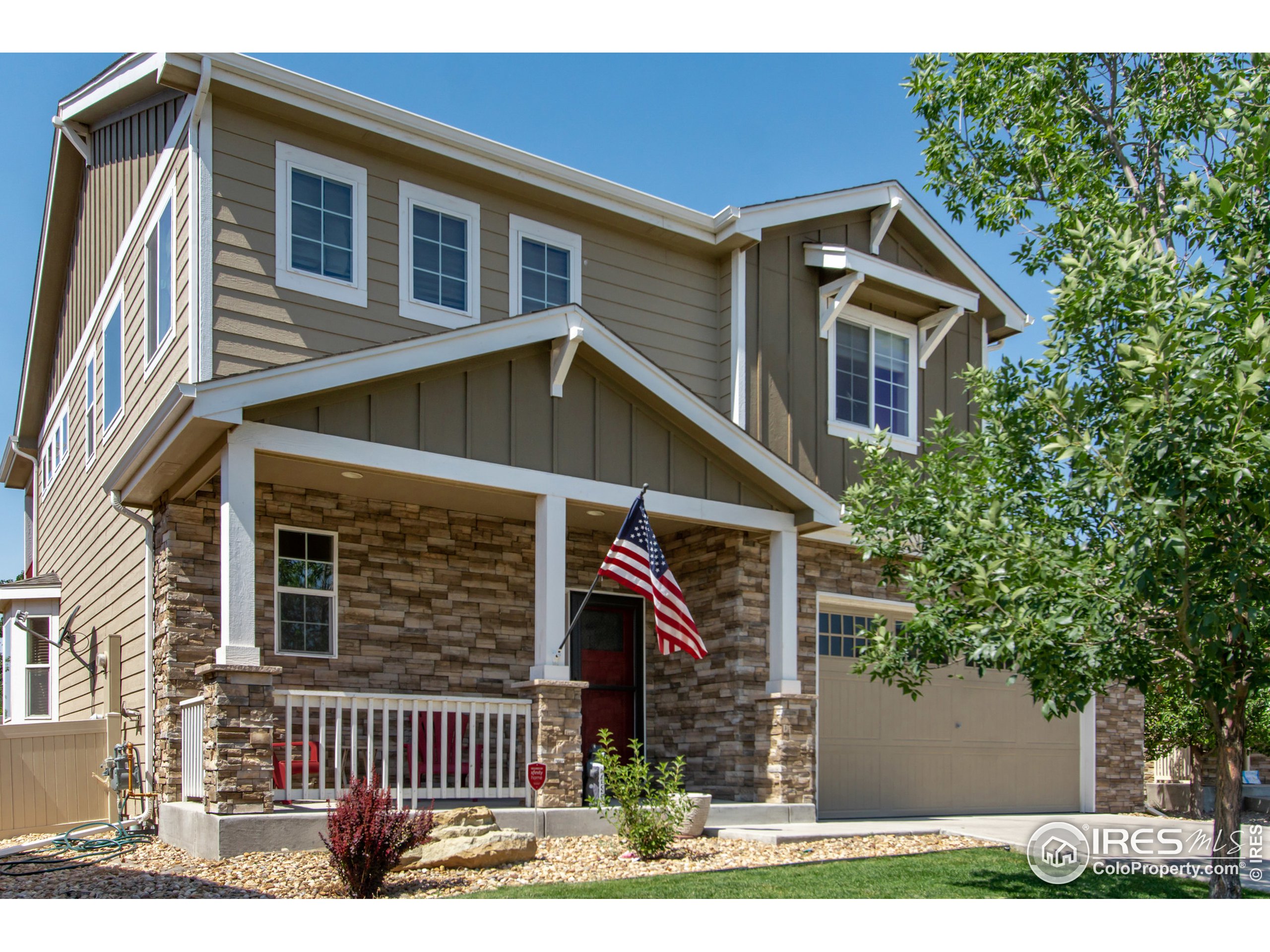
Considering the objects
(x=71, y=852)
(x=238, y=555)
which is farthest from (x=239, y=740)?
(x=71, y=852)

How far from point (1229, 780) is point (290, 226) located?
825 centimetres

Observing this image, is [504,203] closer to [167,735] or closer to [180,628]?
[180,628]

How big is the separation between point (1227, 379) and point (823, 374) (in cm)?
727

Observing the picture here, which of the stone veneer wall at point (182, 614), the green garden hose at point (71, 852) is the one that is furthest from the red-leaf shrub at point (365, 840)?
the stone veneer wall at point (182, 614)

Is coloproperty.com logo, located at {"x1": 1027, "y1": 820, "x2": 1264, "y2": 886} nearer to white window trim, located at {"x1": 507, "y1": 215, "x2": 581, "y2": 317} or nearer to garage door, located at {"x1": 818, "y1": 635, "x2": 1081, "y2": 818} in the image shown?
garage door, located at {"x1": 818, "y1": 635, "x2": 1081, "y2": 818}

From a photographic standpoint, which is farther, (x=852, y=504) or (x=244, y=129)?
(x=244, y=129)

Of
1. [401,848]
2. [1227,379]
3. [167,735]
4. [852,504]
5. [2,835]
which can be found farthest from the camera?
[2,835]

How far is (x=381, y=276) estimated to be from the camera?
10594 mm

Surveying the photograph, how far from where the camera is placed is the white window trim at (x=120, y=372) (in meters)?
12.1

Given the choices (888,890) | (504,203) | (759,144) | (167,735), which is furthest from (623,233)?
(888,890)

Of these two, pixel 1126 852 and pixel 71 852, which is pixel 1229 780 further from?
pixel 71 852

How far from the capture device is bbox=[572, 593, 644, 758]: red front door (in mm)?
11898

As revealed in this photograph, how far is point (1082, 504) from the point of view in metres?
6.48

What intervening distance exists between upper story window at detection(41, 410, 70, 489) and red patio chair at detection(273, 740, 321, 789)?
26.0 ft
